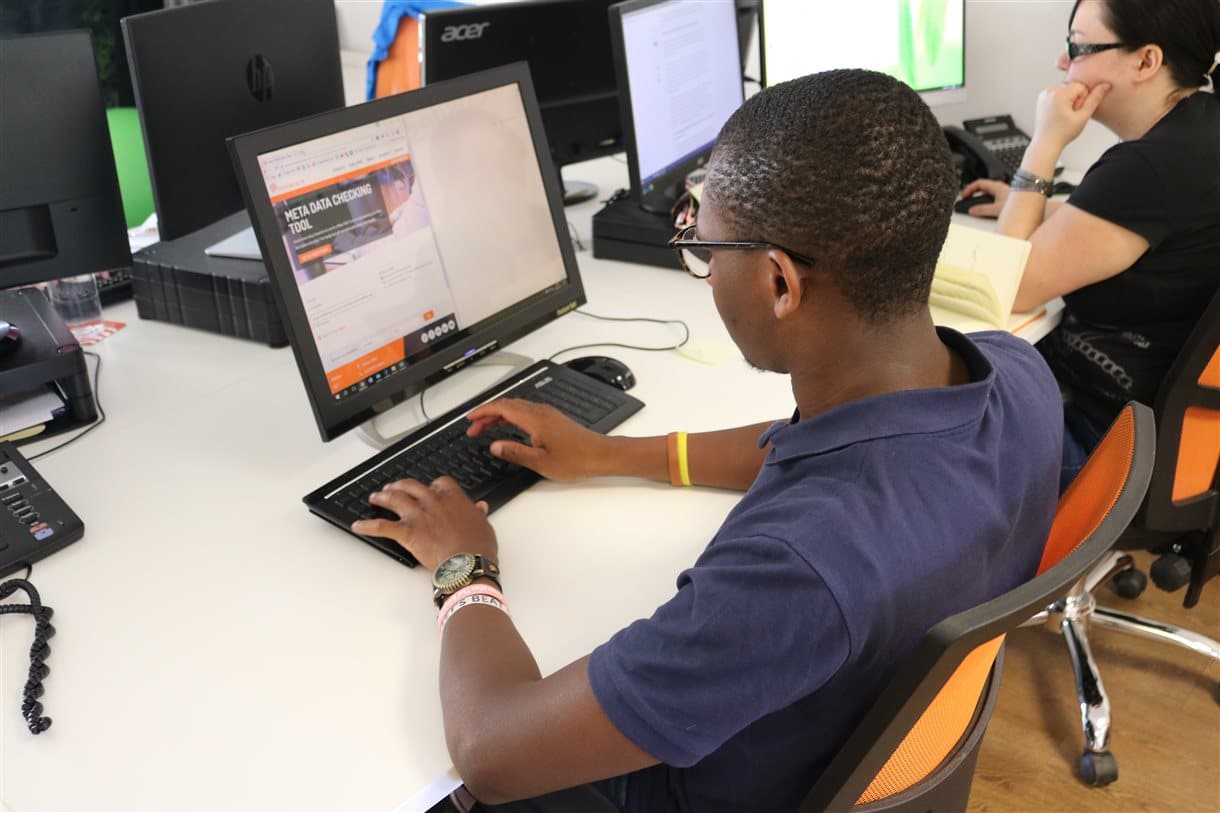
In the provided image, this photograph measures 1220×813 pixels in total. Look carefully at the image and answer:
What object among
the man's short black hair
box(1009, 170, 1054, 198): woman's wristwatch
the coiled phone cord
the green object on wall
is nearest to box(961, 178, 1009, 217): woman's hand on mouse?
box(1009, 170, 1054, 198): woman's wristwatch

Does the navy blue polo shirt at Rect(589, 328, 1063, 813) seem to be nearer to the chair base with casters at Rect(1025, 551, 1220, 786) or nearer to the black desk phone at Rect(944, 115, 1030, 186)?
the chair base with casters at Rect(1025, 551, 1220, 786)

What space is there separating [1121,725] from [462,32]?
1848 millimetres

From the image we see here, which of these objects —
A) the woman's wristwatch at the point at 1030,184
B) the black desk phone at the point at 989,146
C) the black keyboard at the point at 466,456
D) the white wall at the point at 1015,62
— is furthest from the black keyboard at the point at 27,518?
the white wall at the point at 1015,62

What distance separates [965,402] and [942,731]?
31 cm

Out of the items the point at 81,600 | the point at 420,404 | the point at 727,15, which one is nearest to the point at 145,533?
the point at 81,600

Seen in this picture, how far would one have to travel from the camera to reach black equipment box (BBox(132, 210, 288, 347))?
1.78m

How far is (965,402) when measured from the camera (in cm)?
89

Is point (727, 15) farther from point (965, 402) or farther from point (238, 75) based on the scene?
point (965, 402)

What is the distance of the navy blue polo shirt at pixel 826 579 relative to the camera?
0.79m

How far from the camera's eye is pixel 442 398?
5.41 ft

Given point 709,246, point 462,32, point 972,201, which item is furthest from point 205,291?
point 972,201

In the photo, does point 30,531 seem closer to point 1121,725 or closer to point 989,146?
point 1121,725

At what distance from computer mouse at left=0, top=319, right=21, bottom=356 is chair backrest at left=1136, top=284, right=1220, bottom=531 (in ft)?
5.65

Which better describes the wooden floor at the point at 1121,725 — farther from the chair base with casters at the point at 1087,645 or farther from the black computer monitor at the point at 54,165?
the black computer monitor at the point at 54,165
